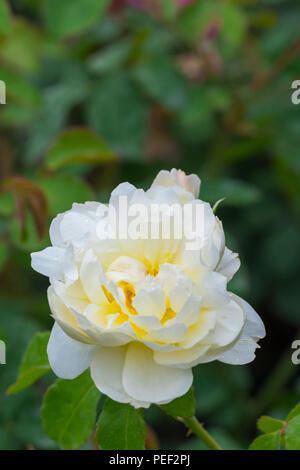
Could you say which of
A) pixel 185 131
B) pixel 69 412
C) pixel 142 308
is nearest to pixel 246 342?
pixel 142 308

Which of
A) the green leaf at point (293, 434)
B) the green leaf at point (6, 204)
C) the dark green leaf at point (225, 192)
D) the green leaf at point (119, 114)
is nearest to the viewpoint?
the green leaf at point (293, 434)

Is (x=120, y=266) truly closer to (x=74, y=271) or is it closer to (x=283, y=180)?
(x=74, y=271)

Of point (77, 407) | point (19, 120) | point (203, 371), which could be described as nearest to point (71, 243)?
point (77, 407)

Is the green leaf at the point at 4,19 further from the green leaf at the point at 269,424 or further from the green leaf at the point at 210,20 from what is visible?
the green leaf at the point at 269,424

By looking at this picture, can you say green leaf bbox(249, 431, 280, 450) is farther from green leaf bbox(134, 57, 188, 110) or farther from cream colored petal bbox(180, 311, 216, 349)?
green leaf bbox(134, 57, 188, 110)

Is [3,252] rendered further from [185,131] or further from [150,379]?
[185,131]

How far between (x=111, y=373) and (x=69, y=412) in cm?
19

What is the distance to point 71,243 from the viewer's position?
65cm

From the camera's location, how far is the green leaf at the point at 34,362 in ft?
2.57

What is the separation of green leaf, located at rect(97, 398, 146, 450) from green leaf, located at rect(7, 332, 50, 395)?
101mm

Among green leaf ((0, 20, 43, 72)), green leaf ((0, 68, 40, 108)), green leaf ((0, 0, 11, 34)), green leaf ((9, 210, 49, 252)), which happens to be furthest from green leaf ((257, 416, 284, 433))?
green leaf ((0, 20, 43, 72))

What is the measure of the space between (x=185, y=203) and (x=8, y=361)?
596mm

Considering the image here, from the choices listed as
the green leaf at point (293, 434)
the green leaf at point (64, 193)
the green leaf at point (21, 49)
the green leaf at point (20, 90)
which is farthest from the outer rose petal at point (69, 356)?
the green leaf at point (21, 49)

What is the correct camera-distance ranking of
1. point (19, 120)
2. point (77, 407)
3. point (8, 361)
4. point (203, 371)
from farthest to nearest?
point (19, 120), point (203, 371), point (8, 361), point (77, 407)
